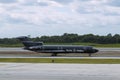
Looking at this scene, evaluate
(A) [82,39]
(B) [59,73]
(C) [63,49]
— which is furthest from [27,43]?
(A) [82,39]

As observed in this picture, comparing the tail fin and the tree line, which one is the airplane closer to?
the tail fin

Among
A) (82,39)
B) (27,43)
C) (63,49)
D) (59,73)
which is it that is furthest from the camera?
(82,39)

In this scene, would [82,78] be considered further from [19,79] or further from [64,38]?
[64,38]

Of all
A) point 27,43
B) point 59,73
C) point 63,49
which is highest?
point 27,43

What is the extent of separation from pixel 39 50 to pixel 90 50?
31.2ft

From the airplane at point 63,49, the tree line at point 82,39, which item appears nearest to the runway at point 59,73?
the airplane at point 63,49

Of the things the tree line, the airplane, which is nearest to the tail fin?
the airplane

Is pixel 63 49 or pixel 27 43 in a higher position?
pixel 27 43

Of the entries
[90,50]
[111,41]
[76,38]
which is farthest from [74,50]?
[76,38]

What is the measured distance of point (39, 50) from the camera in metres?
70.9

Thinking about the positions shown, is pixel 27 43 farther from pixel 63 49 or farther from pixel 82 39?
pixel 82 39

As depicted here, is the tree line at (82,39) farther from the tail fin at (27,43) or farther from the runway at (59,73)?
the runway at (59,73)

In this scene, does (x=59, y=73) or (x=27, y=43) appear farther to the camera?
(x=27, y=43)

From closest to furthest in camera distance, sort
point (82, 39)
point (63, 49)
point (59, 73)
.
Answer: point (59, 73) → point (63, 49) → point (82, 39)
